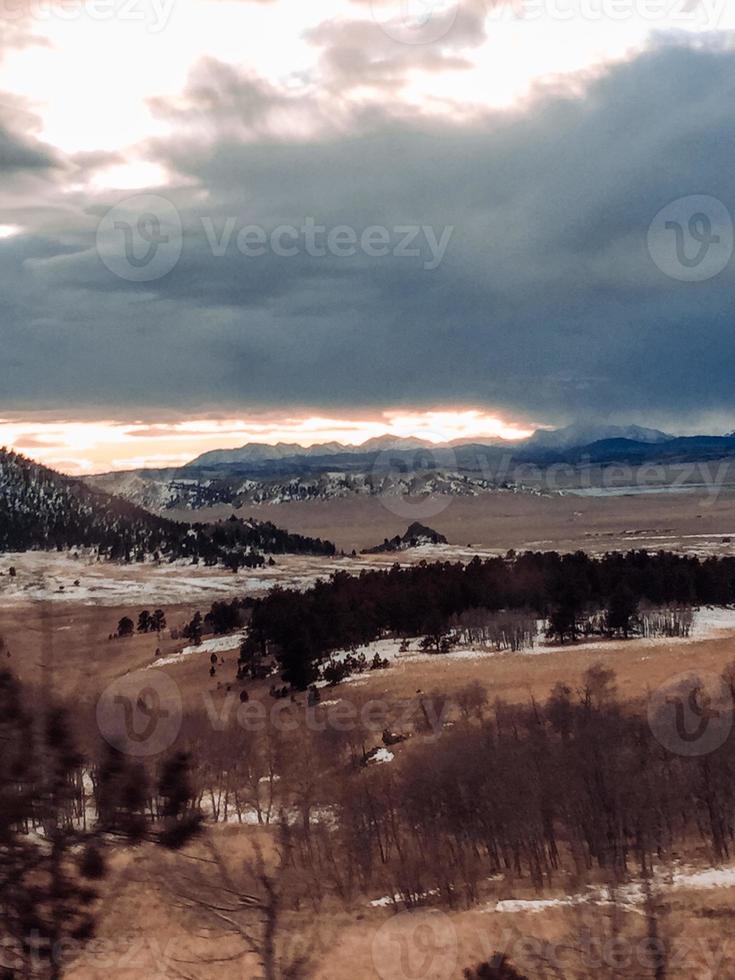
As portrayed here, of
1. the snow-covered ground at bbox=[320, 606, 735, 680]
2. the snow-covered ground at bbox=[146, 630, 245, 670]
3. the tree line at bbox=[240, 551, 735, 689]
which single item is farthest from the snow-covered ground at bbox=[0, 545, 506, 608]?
the snow-covered ground at bbox=[320, 606, 735, 680]

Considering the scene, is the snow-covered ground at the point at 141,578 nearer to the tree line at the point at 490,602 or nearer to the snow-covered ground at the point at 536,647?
the tree line at the point at 490,602

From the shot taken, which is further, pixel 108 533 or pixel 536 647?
pixel 108 533

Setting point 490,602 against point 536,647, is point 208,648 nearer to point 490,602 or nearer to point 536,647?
point 490,602

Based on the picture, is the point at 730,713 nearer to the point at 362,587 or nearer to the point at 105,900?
the point at 105,900

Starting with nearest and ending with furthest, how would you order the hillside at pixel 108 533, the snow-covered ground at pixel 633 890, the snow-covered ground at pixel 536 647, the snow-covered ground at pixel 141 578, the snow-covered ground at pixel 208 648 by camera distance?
the snow-covered ground at pixel 633 890 < the snow-covered ground at pixel 536 647 < the snow-covered ground at pixel 208 648 < the snow-covered ground at pixel 141 578 < the hillside at pixel 108 533

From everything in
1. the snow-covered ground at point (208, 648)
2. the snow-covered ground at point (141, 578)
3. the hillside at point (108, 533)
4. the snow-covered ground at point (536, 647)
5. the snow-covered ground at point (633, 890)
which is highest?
the hillside at point (108, 533)

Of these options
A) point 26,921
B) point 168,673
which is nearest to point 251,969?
point 26,921

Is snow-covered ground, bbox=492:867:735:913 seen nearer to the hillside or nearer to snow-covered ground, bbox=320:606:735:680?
snow-covered ground, bbox=320:606:735:680

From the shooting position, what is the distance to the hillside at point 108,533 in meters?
172

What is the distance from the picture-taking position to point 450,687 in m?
63.6

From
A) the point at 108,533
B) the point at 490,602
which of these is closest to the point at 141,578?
the point at 108,533

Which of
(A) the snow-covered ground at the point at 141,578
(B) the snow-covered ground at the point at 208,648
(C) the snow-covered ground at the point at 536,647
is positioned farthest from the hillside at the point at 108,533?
(C) the snow-covered ground at the point at 536,647

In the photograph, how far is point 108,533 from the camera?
180 m

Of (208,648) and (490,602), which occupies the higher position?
(490,602)
